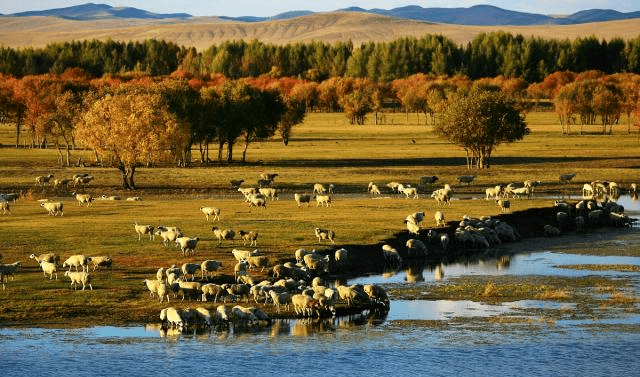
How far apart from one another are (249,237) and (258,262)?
577 centimetres

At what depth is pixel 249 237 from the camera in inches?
1820

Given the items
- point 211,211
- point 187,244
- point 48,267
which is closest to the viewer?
point 48,267

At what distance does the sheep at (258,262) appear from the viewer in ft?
133

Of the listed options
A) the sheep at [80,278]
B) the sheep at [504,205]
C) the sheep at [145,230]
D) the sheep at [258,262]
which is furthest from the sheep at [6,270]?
the sheep at [504,205]

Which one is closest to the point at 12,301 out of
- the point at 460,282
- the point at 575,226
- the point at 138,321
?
the point at 138,321

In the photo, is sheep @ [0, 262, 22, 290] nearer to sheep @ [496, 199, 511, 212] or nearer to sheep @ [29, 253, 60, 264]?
sheep @ [29, 253, 60, 264]

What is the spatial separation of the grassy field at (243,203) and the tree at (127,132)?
6.97 ft

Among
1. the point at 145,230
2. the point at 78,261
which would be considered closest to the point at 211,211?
the point at 145,230

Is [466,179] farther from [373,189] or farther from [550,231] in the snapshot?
[550,231]

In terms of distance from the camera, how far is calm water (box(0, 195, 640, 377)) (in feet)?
91.3

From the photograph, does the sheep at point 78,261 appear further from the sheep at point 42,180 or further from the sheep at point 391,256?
the sheep at point 42,180

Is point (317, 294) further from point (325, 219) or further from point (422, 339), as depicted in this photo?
point (325, 219)

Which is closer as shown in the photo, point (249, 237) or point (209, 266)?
point (209, 266)

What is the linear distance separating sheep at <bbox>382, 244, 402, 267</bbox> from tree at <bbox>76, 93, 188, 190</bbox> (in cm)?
3142
